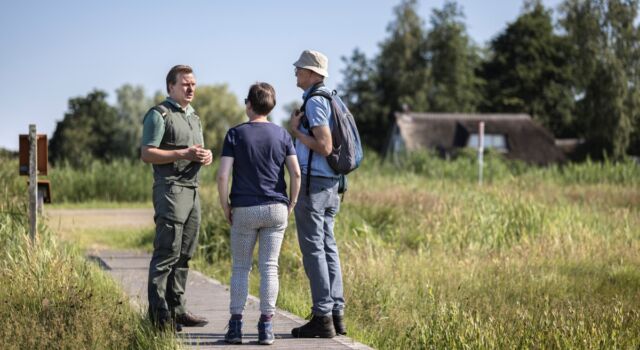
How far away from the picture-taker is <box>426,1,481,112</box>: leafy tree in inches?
2527

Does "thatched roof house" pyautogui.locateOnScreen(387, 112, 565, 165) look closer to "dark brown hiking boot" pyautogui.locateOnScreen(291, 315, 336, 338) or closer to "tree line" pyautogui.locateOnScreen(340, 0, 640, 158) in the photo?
"tree line" pyautogui.locateOnScreen(340, 0, 640, 158)

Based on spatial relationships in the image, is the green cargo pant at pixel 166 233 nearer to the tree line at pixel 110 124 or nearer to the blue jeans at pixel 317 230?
the blue jeans at pixel 317 230

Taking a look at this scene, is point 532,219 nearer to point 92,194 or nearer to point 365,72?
point 92,194

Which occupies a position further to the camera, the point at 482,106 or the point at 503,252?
the point at 482,106

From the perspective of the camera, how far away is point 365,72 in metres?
69.6

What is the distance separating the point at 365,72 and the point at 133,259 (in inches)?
→ 2277

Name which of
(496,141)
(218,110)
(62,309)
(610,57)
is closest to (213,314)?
(62,309)

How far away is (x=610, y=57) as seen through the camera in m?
49.8

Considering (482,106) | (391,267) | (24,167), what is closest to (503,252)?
(391,267)

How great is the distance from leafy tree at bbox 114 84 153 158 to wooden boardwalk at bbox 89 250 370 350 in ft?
231

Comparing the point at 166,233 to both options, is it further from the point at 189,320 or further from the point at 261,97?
the point at 261,97

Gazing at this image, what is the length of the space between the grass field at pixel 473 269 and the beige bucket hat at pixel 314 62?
5.94 feet

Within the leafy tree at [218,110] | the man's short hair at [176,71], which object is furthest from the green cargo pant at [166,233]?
the leafy tree at [218,110]

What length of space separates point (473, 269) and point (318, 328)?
3.82 m
